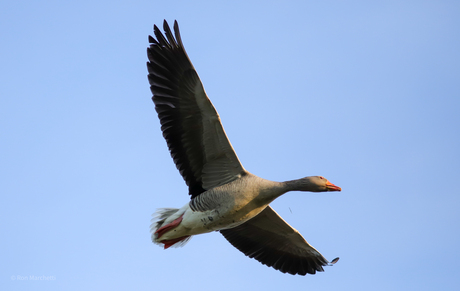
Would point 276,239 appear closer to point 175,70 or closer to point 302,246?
point 302,246

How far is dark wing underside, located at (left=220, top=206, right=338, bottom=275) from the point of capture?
13.7 metres

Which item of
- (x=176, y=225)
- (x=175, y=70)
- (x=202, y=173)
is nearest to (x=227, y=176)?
(x=202, y=173)

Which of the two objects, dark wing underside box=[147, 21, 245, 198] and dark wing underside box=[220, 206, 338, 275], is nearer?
dark wing underside box=[147, 21, 245, 198]

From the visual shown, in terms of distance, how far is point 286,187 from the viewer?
39.0 ft

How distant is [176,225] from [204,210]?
76 cm

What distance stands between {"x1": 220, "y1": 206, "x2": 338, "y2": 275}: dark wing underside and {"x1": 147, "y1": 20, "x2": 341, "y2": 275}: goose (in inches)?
58.6

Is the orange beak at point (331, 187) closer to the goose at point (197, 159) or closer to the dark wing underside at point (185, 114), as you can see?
the goose at point (197, 159)

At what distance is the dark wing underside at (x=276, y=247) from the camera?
13.7 metres

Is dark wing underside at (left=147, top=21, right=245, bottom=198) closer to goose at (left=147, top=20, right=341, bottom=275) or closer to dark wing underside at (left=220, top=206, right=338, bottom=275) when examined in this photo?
goose at (left=147, top=20, right=341, bottom=275)

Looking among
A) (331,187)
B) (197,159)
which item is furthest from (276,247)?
(197,159)

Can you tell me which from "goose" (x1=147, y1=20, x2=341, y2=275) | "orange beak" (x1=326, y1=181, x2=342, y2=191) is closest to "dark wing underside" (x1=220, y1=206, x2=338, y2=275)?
"goose" (x1=147, y1=20, x2=341, y2=275)

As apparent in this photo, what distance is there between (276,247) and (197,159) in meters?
A: 3.39

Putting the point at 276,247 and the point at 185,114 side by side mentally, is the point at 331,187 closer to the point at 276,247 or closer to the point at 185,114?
the point at 276,247

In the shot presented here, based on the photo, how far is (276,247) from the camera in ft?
45.7
